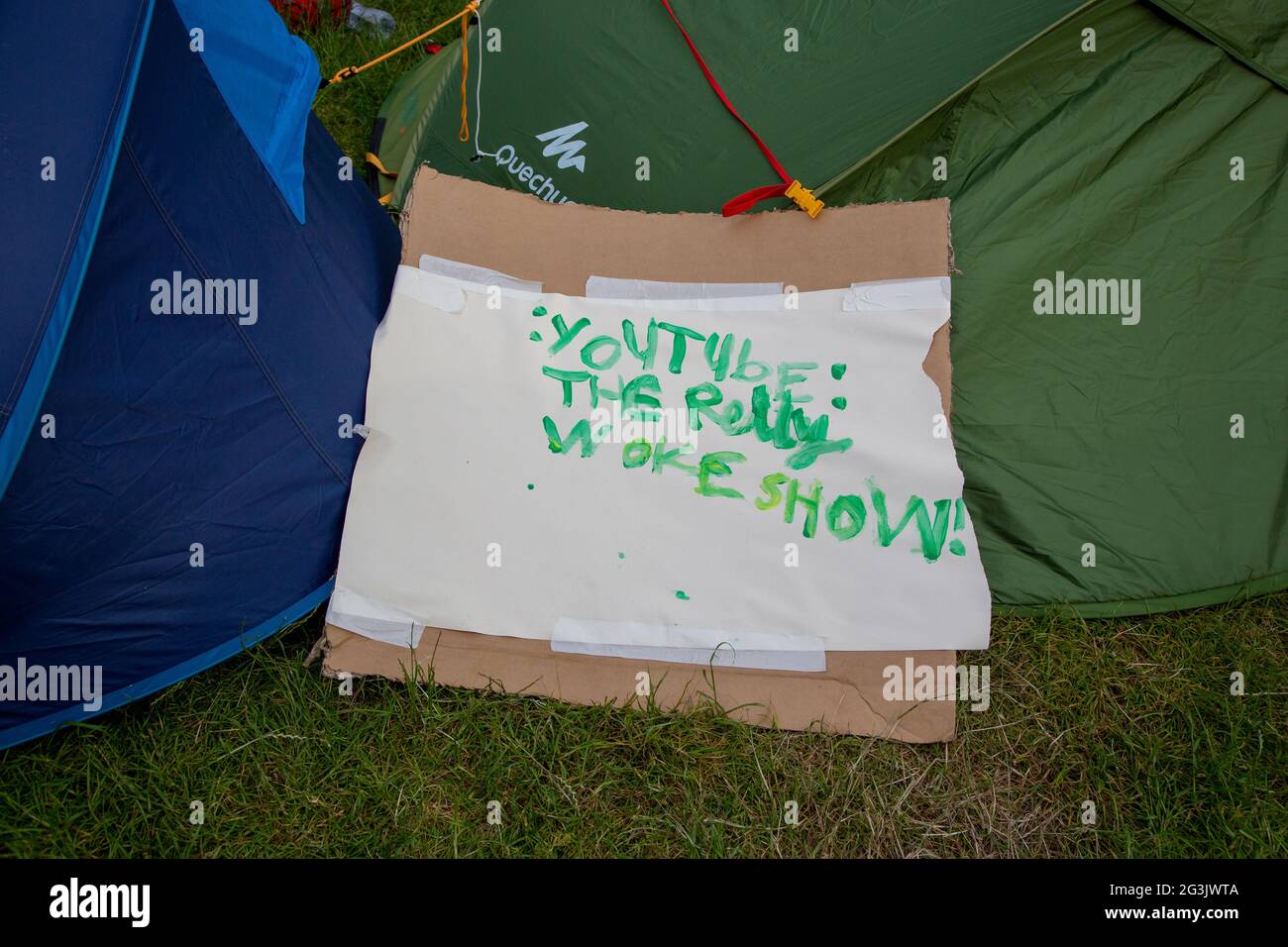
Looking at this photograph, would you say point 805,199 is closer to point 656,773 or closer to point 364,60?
point 656,773

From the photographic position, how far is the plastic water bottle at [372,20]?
256cm

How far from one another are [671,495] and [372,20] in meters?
1.84

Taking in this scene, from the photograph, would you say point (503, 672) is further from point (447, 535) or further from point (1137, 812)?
point (1137, 812)

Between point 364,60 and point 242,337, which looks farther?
point 364,60

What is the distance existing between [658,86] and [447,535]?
878mm

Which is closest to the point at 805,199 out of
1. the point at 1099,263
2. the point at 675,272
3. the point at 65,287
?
the point at 675,272

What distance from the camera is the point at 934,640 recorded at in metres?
1.42

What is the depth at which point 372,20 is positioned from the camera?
256cm

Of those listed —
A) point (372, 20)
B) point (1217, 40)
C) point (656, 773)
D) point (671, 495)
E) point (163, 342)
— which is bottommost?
point (656, 773)

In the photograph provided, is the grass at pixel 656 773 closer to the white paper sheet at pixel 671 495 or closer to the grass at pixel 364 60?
the white paper sheet at pixel 671 495

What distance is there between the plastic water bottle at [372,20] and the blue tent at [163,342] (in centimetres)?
122

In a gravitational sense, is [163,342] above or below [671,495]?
above

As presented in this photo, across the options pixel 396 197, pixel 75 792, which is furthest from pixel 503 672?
pixel 396 197

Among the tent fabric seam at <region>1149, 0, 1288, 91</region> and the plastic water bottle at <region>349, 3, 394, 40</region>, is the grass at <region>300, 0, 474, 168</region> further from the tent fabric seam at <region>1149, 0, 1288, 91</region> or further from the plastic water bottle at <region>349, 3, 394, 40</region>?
the tent fabric seam at <region>1149, 0, 1288, 91</region>
